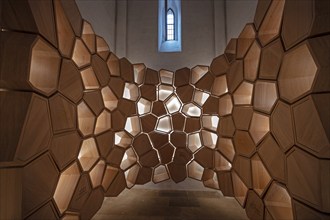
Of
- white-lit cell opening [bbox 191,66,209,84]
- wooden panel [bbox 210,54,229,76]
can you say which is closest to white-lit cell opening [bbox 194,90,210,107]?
white-lit cell opening [bbox 191,66,209,84]

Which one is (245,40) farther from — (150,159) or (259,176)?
(150,159)

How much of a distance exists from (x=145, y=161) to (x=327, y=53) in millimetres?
2559

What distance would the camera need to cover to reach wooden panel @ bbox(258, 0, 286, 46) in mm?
1745

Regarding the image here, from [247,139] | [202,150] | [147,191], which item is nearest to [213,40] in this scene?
[202,150]

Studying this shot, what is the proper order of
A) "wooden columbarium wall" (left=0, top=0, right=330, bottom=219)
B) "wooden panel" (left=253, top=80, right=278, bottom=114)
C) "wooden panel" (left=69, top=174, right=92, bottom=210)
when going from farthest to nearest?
"wooden panel" (left=69, top=174, right=92, bottom=210) → "wooden panel" (left=253, top=80, right=278, bottom=114) → "wooden columbarium wall" (left=0, top=0, right=330, bottom=219)

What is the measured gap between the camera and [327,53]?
131cm

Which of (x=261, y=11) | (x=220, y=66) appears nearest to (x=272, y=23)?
(x=261, y=11)

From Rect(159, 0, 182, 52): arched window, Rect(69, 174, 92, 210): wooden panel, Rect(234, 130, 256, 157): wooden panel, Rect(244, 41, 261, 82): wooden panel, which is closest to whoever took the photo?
Rect(69, 174, 92, 210): wooden panel

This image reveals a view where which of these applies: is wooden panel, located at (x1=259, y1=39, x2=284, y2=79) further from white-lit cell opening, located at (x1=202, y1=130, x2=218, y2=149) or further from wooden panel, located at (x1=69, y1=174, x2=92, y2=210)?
wooden panel, located at (x1=69, y1=174, x2=92, y2=210)

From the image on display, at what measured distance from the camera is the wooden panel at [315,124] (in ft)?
4.27

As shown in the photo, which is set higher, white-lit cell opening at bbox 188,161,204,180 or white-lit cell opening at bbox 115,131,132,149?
white-lit cell opening at bbox 115,131,132,149

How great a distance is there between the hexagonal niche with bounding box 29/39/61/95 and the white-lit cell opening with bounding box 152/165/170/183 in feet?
7.17

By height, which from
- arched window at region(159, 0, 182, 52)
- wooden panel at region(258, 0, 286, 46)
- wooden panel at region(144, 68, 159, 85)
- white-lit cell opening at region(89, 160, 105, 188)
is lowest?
white-lit cell opening at region(89, 160, 105, 188)

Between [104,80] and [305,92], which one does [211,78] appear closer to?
[104,80]
